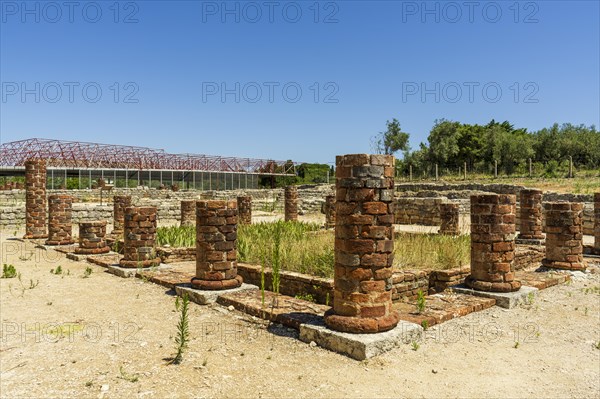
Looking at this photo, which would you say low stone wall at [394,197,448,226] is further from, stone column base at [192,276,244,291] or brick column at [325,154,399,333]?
brick column at [325,154,399,333]

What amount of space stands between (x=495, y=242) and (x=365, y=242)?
3.30 metres

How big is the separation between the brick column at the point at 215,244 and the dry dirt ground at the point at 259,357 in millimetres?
547

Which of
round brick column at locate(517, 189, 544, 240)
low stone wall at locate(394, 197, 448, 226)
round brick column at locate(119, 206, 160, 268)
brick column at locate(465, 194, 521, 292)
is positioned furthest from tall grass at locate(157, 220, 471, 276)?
low stone wall at locate(394, 197, 448, 226)

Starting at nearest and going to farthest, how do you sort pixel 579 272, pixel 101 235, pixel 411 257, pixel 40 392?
pixel 40 392 → pixel 411 257 → pixel 579 272 → pixel 101 235

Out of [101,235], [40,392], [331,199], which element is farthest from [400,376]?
[331,199]

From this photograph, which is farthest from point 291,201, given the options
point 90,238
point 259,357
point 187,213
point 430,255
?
point 259,357

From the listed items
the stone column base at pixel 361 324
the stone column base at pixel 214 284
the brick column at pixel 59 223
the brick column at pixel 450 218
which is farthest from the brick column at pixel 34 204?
the stone column base at pixel 361 324

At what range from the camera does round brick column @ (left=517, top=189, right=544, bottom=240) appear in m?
13.0

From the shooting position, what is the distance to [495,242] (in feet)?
24.4

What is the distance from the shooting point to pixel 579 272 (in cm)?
966

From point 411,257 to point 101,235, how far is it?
27.8 ft

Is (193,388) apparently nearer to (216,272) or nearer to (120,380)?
(120,380)

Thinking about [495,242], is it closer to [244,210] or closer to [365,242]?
[365,242]

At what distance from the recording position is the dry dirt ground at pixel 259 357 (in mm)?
4293
